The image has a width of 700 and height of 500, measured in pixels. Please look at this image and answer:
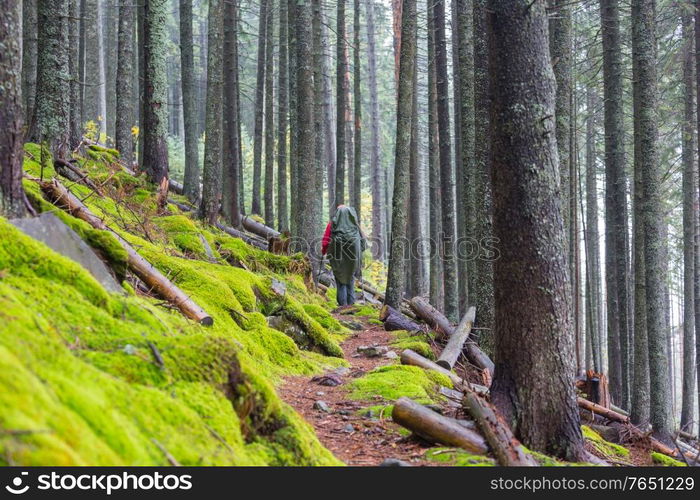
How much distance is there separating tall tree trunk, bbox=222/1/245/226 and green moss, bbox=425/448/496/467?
11.5m

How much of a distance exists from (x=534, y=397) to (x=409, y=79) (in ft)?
27.7

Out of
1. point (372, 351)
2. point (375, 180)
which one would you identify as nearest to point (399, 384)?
point (372, 351)

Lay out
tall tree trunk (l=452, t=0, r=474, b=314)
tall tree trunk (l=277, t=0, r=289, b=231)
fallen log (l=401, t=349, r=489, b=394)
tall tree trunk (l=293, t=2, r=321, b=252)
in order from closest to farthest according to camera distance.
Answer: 1. fallen log (l=401, t=349, r=489, b=394)
2. tall tree trunk (l=452, t=0, r=474, b=314)
3. tall tree trunk (l=293, t=2, r=321, b=252)
4. tall tree trunk (l=277, t=0, r=289, b=231)

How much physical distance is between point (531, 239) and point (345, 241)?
814 cm

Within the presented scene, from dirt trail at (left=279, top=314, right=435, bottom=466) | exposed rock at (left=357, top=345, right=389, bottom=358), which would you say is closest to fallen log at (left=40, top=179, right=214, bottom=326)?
dirt trail at (left=279, top=314, right=435, bottom=466)

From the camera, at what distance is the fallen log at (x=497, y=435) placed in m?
4.09

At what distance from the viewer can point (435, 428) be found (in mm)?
4551

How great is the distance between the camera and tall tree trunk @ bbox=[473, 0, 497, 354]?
929 cm

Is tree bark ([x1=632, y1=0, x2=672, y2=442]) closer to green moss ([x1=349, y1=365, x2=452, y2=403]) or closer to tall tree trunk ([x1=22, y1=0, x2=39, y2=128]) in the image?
green moss ([x1=349, y1=365, x2=452, y2=403])

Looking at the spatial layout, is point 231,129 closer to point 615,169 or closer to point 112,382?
point 615,169

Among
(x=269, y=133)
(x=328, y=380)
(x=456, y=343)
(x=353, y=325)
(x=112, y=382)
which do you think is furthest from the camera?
(x=269, y=133)

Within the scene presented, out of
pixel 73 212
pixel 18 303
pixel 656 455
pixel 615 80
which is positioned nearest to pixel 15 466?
pixel 18 303

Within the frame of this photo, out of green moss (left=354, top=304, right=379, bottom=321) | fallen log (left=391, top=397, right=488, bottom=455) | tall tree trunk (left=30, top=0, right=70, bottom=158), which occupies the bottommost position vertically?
green moss (left=354, top=304, right=379, bottom=321)

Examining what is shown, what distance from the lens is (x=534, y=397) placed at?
191 inches
